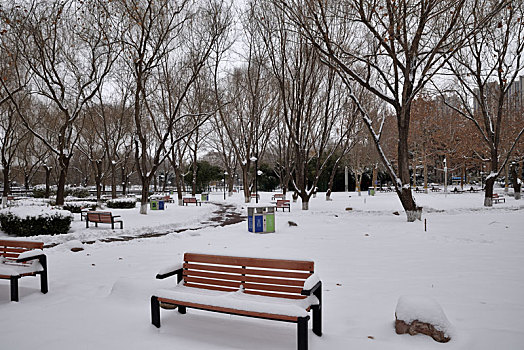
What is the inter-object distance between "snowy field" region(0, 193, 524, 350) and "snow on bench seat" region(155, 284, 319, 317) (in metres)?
0.38

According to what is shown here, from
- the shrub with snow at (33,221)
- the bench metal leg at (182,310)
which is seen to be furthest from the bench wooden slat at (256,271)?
the shrub with snow at (33,221)

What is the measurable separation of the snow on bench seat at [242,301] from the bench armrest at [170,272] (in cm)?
23

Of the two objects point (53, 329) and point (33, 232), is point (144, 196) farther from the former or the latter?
point (53, 329)

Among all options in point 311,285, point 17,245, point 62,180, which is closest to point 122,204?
point 62,180

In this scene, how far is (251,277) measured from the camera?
168 inches

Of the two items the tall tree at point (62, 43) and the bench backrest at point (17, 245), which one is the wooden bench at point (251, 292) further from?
the tall tree at point (62, 43)

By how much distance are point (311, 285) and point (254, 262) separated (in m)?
0.77

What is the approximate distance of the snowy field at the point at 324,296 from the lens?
12.4 ft

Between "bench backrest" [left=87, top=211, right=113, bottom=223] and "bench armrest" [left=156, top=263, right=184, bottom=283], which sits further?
"bench backrest" [left=87, top=211, right=113, bottom=223]

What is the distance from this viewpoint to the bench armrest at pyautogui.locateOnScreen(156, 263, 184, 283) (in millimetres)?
4281

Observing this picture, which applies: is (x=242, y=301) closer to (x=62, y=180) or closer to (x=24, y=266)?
(x=24, y=266)

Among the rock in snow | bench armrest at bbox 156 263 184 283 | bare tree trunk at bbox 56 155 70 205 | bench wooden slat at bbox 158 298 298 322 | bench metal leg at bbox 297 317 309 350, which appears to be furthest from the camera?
bare tree trunk at bbox 56 155 70 205

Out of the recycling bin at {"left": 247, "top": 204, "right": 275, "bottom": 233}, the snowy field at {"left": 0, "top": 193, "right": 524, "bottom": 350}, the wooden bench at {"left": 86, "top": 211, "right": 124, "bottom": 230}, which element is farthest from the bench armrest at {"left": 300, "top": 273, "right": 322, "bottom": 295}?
the wooden bench at {"left": 86, "top": 211, "right": 124, "bottom": 230}

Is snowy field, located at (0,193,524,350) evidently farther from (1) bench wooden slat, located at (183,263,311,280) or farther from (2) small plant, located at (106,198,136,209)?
(2) small plant, located at (106,198,136,209)
